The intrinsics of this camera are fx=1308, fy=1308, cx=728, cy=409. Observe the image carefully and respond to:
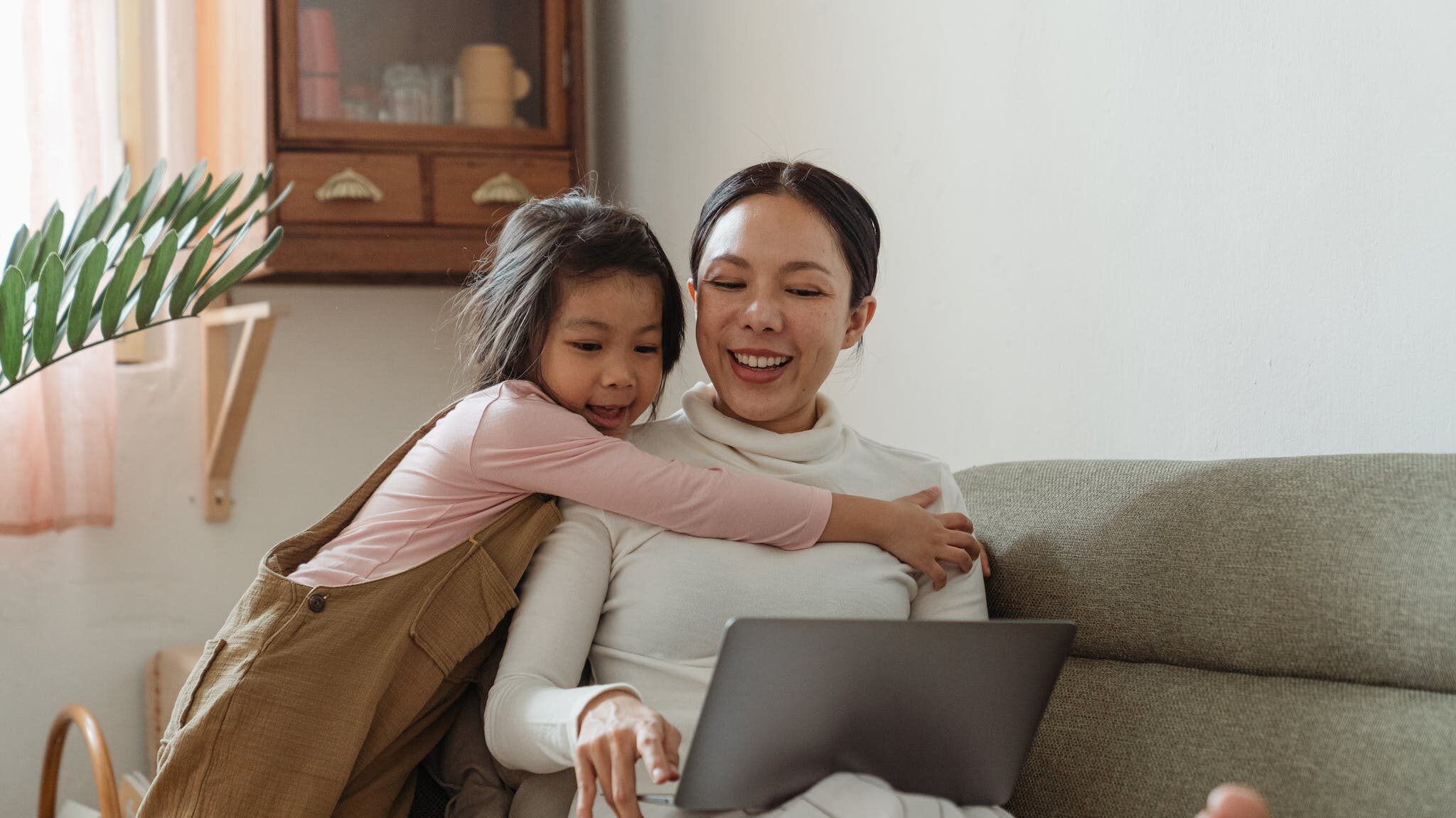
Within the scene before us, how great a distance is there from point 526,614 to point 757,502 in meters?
0.22

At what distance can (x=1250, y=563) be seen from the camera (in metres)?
1.03

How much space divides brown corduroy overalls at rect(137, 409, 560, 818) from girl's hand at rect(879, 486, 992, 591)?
31cm

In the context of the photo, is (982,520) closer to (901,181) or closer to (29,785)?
(901,181)

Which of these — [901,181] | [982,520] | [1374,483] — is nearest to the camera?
[1374,483]

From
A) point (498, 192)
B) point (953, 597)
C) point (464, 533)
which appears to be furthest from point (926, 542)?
point (498, 192)

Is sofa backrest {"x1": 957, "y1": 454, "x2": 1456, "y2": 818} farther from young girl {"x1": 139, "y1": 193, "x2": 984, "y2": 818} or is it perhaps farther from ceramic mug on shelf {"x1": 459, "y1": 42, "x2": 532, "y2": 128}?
ceramic mug on shelf {"x1": 459, "y1": 42, "x2": 532, "y2": 128}

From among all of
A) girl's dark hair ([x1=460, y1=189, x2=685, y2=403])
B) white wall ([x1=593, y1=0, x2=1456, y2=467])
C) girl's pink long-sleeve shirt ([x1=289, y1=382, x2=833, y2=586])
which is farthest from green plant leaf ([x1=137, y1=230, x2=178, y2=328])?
white wall ([x1=593, y1=0, x2=1456, y2=467])

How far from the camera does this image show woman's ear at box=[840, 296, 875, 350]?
4.48 ft

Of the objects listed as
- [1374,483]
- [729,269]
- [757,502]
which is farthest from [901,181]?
[1374,483]

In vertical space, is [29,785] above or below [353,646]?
below

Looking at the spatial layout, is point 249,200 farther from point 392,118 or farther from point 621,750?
point 621,750

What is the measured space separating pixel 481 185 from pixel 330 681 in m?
1.53

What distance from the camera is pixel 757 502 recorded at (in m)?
1.16

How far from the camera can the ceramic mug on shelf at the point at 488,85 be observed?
249cm
